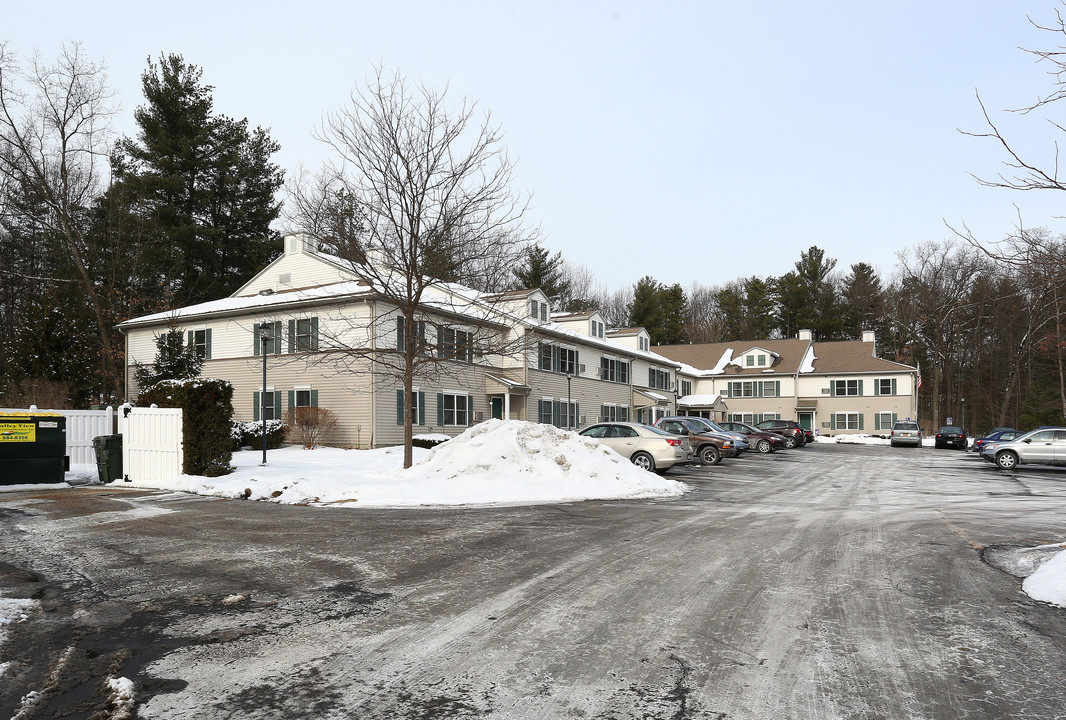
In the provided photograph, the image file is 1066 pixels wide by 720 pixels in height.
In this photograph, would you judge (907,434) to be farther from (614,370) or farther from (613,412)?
(614,370)

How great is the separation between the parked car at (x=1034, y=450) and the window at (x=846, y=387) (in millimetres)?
38662

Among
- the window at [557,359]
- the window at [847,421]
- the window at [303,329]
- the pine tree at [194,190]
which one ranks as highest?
the pine tree at [194,190]

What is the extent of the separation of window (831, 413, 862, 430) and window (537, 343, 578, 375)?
3280 cm

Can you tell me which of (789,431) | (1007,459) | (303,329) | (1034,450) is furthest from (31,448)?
(789,431)

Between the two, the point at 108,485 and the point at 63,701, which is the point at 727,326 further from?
the point at 63,701

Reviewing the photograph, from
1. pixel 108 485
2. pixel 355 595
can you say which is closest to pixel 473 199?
pixel 108 485

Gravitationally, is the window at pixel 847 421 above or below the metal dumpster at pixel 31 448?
below

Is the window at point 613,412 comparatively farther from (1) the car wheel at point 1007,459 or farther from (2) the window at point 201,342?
(2) the window at point 201,342

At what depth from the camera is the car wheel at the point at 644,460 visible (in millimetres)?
20422

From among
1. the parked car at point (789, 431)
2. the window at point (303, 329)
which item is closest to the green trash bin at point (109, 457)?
the window at point (303, 329)

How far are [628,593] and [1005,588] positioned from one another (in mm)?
3750

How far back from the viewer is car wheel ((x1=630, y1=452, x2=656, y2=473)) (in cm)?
2042

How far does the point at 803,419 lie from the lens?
65.4 meters

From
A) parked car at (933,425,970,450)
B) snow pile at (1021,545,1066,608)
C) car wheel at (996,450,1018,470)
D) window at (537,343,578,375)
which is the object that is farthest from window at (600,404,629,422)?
snow pile at (1021,545,1066,608)
